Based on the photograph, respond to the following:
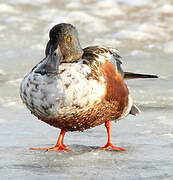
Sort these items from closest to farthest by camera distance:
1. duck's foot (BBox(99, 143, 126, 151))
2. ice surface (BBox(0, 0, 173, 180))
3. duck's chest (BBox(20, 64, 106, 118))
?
1. ice surface (BBox(0, 0, 173, 180))
2. duck's chest (BBox(20, 64, 106, 118))
3. duck's foot (BBox(99, 143, 126, 151))

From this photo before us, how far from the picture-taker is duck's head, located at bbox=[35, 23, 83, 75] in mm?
4090

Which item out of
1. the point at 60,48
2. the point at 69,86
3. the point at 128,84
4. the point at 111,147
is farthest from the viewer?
the point at 128,84

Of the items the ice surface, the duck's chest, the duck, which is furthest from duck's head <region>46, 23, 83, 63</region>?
the ice surface

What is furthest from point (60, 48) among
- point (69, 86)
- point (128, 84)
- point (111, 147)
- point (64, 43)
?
point (128, 84)

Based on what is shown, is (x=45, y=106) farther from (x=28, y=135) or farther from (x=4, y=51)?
(x=4, y=51)

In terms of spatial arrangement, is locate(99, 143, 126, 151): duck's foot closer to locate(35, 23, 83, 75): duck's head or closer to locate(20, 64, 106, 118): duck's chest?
locate(20, 64, 106, 118): duck's chest

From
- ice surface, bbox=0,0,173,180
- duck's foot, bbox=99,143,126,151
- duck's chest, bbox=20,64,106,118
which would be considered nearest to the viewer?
ice surface, bbox=0,0,173,180

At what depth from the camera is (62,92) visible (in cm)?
407

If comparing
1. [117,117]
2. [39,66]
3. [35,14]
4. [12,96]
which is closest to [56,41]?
[39,66]

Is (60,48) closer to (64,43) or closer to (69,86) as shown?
(64,43)

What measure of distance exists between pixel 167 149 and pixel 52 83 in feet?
3.09

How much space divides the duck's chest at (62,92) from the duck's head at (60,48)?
→ 0.06m

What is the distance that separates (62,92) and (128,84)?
2464mm

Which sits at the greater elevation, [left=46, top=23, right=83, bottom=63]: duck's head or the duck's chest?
[left=46, top=23, right=83, bottom=63]: duck's head
